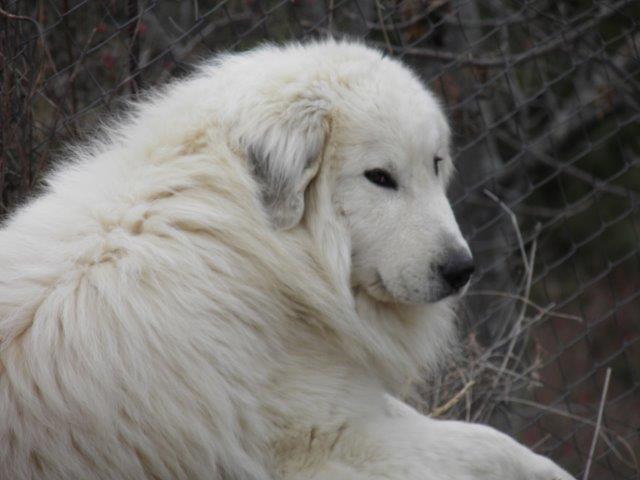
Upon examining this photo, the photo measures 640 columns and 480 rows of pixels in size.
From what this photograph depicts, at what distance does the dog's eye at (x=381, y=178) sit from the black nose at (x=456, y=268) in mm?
315

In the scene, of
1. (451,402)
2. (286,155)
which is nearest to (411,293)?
(286,155)

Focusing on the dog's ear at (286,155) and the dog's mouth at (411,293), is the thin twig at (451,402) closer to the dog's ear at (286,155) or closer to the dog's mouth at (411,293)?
the dog's mouth at (411,293)

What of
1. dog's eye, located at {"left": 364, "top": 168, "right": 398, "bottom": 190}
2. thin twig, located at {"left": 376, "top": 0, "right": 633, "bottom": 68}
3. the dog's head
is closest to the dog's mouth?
the dog's head

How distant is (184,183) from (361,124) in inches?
25.1

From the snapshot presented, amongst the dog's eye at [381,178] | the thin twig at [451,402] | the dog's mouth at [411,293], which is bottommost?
the thin twig at [451,402]

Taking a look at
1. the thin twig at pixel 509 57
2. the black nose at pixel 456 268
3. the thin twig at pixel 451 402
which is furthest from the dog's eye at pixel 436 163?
the thin twig at pixel 509 57

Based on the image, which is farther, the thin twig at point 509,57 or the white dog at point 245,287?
the thin twig at point 509,57

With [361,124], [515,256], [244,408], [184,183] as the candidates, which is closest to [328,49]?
[361,124]

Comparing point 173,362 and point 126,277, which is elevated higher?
point 126,277

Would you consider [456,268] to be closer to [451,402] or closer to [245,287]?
[245,287]

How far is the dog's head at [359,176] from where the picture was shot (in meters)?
3.63

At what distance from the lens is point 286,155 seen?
3596mm

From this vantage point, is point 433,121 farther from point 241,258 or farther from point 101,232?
point 101,232

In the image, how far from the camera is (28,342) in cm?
325
